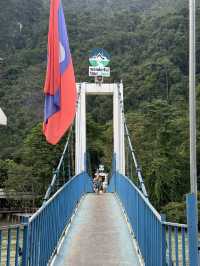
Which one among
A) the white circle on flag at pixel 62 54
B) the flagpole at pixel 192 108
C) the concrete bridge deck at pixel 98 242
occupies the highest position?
the white circle on flag at pixel 62 54

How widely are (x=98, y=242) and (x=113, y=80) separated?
46.5m

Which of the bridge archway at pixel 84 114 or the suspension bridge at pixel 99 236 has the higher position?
the bridge archway at pixel 84 114

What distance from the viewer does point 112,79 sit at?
53000 millimetres

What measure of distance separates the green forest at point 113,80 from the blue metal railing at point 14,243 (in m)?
23.1

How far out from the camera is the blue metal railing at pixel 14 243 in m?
2.98

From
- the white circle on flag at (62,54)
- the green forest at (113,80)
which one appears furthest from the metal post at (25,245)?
the green forest at (113,80)

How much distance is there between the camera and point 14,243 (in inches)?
129

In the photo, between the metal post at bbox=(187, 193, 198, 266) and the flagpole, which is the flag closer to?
the flagpole

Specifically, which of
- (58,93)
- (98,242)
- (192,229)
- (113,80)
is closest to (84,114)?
(98,242)

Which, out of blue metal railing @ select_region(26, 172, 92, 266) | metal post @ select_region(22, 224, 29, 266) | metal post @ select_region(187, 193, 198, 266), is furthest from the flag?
metal post @ select_region(187, 193, 198, 266)

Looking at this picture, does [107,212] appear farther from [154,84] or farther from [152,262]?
[154,84]

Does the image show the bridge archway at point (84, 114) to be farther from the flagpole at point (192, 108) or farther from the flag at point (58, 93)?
the flagpole at point (192, 108)

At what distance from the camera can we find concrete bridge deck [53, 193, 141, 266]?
17.4 feet

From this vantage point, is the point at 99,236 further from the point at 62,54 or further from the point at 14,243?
the point at 14,243
